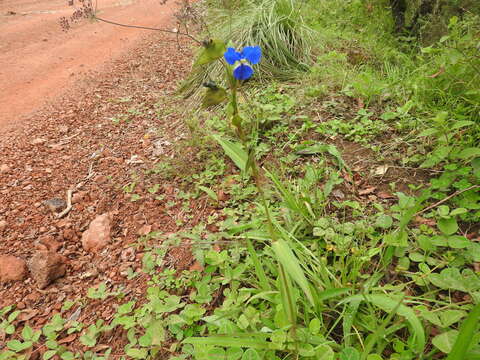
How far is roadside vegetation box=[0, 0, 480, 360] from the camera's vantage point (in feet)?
3.59

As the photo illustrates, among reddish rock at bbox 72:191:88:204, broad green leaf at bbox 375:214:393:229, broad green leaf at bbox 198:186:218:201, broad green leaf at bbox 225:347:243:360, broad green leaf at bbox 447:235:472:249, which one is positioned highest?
reddish rock at bbox 72:191:88:204

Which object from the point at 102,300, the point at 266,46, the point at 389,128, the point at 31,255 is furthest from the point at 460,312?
the point at 266,46

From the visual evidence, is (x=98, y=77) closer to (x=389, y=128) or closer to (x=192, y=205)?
(x=192, y=205)

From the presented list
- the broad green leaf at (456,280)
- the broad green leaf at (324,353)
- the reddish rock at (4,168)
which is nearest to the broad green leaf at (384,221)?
the broad green leaf at (456,280)

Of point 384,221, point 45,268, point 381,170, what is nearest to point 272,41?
point 381,170

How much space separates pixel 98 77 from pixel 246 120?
271 centimetres

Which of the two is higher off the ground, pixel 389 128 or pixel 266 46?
pixel 266 46

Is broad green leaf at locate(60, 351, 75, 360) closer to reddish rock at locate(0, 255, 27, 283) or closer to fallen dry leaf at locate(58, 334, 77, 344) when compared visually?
fallen dry leaf at locate(58, 334, 77, 344)

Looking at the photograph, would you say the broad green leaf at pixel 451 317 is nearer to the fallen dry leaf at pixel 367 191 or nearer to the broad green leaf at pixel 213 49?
the fallen dry leaf at pixel 367 191

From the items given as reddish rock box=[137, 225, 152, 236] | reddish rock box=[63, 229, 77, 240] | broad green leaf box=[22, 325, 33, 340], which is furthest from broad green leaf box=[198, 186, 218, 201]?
broad green leaf box=[22, 325, 33, 340]

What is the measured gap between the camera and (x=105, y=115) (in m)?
3.24

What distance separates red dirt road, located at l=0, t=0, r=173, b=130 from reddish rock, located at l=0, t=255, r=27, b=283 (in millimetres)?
2207

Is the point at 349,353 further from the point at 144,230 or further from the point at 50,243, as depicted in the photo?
the point at 50,243

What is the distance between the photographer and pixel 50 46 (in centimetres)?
530
